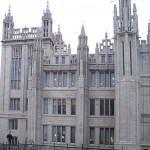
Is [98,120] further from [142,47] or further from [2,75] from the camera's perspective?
[2,75]

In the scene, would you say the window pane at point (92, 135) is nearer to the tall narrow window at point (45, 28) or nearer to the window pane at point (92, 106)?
the window pane at point (92, 106)

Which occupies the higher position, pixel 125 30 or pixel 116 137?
pixel 125 30

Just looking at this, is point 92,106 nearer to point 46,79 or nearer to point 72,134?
point 72,134

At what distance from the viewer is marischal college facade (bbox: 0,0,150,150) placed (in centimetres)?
3669

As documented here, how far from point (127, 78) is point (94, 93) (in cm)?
629

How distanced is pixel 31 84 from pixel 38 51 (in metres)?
4.59

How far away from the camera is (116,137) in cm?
3662

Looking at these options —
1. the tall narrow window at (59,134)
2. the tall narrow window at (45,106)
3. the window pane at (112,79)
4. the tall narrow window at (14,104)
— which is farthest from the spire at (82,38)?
the tall narrow window at (14,104)

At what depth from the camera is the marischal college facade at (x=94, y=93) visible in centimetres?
3669

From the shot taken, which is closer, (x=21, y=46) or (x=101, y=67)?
(x=101, y=67)

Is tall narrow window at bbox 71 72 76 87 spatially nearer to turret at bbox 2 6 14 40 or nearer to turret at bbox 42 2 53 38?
turret at bbox 42 2 53 38

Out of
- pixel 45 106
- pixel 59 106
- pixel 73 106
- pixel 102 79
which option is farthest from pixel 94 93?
pixel 45 106

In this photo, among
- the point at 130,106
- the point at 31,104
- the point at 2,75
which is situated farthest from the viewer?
the point at 2,75

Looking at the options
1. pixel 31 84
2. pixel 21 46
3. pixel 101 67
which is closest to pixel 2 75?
pixel 21 46
